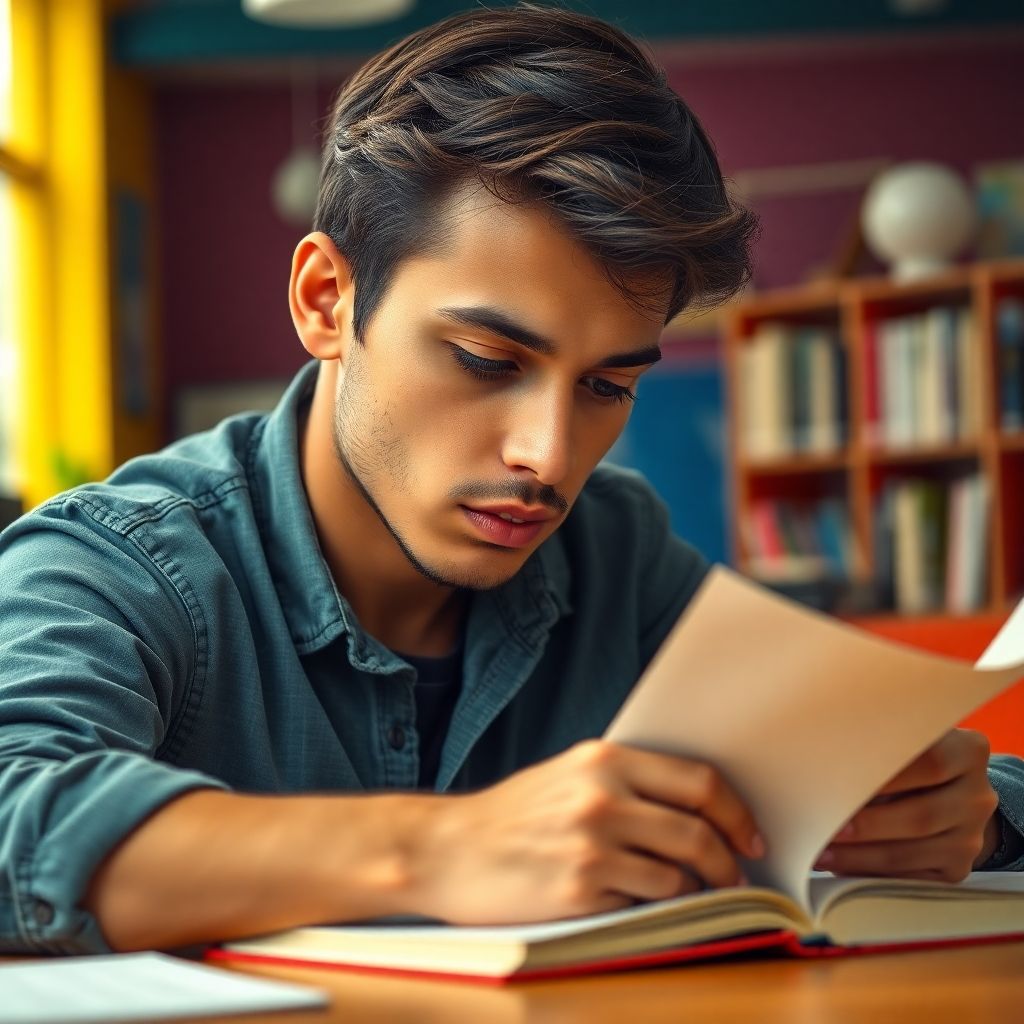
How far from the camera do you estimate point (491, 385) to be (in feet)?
3.88

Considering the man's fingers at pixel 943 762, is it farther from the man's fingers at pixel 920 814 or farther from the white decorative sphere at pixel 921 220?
the white decorative sphere at pixel 921 220

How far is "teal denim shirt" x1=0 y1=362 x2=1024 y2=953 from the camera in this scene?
2.82ft

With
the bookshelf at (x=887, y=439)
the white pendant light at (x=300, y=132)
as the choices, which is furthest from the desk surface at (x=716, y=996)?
the white pendant light at (x=300, y=132)

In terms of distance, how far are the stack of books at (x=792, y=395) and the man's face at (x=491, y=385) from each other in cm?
364

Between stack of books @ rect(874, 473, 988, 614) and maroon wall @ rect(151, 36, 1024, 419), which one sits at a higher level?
maroon wall @ rect(151, 36, 1024, 419)

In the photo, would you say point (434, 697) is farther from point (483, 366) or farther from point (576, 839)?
point (576, 839)

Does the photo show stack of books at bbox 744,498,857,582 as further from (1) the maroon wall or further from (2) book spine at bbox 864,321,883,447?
(1) the maroon wall

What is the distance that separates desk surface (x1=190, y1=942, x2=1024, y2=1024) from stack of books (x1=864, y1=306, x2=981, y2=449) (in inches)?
155

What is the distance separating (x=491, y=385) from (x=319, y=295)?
28 cm

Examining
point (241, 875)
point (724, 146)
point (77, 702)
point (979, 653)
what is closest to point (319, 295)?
point (77, 702)

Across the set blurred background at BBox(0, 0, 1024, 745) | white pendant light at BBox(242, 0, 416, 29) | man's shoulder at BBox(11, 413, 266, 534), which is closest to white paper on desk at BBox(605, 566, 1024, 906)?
man's shoulder at BBox(11, 413, 266, 534)

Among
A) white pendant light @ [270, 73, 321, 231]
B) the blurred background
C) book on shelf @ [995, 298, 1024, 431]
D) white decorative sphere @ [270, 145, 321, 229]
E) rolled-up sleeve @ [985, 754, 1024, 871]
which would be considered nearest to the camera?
rolled-up sleeve @ [985, 754, 1024, 871]

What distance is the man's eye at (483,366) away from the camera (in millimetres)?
1177

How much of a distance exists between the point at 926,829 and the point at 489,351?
1.51 ft
